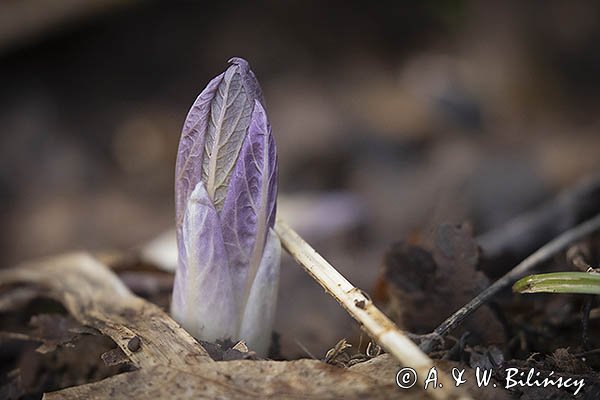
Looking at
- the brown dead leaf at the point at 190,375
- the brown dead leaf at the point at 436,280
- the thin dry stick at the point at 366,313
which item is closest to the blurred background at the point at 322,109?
the brown dead leaf at the point at 436,280

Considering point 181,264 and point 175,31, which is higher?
point 175,31

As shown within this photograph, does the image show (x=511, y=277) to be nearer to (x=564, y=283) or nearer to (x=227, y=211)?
(x=564, y=283)

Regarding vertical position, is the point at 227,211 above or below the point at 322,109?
below

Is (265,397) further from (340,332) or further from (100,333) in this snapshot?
(340,332)

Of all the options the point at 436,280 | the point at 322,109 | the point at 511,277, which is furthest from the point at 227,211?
the point at 322,109

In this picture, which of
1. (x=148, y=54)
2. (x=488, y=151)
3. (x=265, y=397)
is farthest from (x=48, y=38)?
(x=265, y=397)

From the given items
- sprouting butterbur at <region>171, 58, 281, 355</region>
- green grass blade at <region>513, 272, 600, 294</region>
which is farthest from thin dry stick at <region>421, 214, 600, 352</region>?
sprouting butterbur at <region>171, 58, 281, 355</region>
